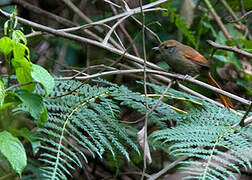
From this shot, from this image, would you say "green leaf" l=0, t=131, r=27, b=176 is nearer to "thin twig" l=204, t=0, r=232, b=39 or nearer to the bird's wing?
the bird's wing

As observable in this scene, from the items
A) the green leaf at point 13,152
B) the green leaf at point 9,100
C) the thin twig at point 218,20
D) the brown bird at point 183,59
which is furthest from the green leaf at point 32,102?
the thin twig at point 218,20

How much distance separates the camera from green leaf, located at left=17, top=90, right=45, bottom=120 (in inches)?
58.1

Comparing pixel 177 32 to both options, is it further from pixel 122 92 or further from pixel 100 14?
pixel 122 92

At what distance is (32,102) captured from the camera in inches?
59.0

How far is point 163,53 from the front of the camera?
11.7 ft

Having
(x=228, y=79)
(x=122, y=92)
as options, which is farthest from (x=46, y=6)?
(x=122, y=92)

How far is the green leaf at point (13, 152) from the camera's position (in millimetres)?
1310

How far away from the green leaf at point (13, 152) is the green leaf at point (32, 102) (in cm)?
14

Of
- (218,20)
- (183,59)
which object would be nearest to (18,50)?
(183,59)

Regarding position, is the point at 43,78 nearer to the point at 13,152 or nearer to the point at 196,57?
the point at 13,152

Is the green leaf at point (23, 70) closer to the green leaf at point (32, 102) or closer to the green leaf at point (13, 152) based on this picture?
the green leaf at point (32, 102)

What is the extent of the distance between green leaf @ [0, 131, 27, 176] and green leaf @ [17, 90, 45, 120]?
14 centimetres

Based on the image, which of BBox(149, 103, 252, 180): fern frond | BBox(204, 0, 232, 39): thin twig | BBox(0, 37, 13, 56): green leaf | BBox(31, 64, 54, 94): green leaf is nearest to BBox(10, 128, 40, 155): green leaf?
BBox(31, 64, 54, 94): green leaf

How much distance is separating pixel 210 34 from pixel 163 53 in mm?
1098
